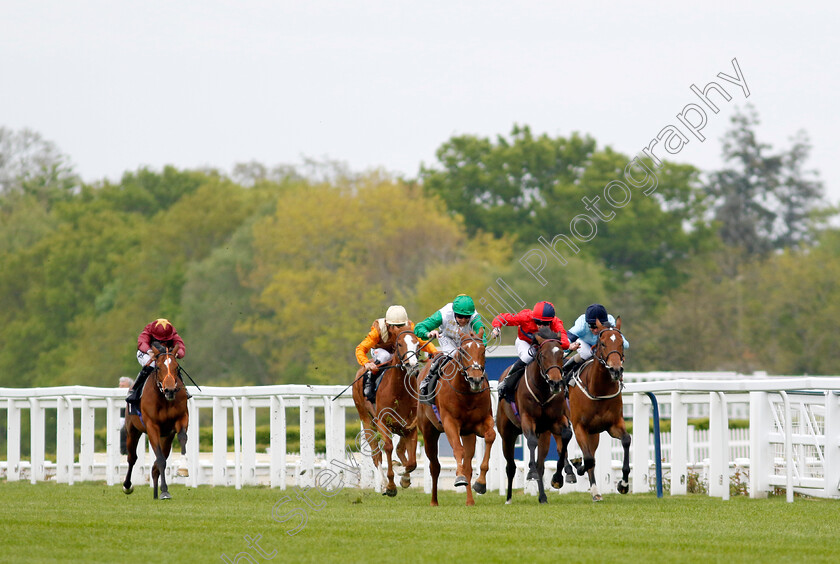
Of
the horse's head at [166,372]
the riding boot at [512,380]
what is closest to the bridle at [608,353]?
the riding boot at [512,380]

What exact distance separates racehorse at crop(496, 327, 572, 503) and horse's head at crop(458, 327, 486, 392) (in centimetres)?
68

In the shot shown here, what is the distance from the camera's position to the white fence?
11.4 m

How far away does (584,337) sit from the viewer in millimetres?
12367

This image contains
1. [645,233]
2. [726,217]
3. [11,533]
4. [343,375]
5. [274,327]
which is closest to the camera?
[11,533]

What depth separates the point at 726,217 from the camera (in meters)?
64.9

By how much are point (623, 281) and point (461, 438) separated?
42.0 m

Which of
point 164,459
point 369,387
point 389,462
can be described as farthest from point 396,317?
point 164,459

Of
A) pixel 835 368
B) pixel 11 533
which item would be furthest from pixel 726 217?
pixel 11 533

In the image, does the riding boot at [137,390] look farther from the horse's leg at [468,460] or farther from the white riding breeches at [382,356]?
the horse's leg at [468,460]

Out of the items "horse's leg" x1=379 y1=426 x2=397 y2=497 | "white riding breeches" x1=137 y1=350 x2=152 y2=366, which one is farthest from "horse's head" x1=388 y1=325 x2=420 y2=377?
"white riding breeches" x1=137 y1=350 x2=152 y2=366

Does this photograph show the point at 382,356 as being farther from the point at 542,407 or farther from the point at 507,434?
the point at 542,407

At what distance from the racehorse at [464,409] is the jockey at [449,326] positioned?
0.34 ft

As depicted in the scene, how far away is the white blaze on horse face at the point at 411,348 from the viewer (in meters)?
12.2

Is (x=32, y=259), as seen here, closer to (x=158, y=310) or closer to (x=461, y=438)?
(x=158, y=310)
